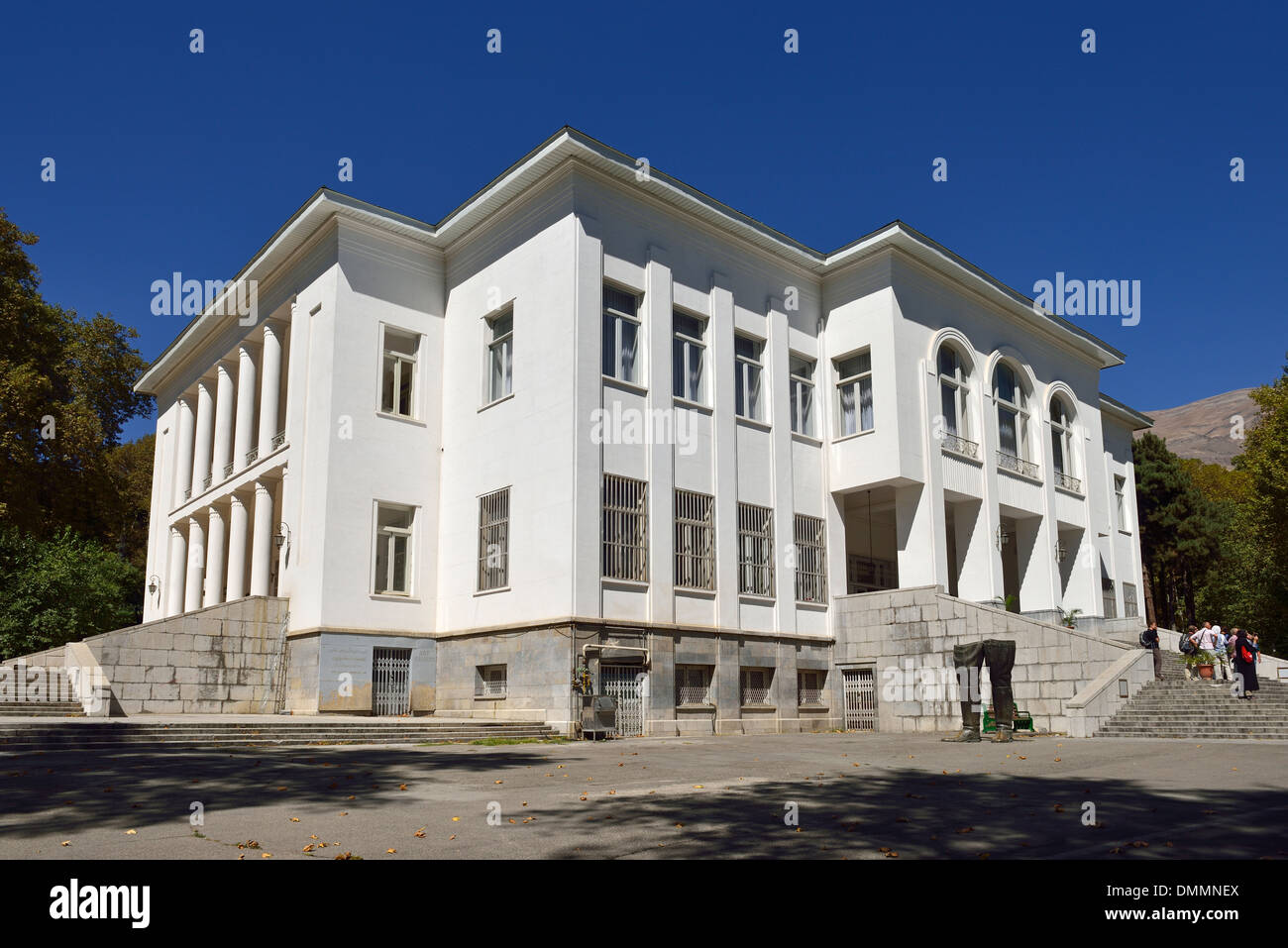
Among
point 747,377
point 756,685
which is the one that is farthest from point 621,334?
point 756,685

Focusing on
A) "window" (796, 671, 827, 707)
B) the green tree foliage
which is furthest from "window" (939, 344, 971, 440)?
the green tree foliage

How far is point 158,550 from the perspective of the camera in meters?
38.6

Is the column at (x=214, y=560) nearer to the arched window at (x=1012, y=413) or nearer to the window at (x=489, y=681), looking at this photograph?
the window at (x=489, y=681)

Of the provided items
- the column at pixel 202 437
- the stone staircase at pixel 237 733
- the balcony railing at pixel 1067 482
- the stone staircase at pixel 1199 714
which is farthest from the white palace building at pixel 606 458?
the balcony railing at pixel 1067 482

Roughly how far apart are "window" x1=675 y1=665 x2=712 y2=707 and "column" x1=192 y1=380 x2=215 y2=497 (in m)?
19.8

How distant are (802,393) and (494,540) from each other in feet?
33.8

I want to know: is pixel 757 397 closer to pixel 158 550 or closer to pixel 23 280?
pixel 23 280

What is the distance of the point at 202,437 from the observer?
3578 cm

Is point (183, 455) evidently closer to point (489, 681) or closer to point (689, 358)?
point (489, 681)

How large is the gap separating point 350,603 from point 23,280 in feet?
48.5

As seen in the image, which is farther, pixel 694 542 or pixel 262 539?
pixel 262 539

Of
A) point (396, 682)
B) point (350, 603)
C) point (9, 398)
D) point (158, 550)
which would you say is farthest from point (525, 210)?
point (158, 550)

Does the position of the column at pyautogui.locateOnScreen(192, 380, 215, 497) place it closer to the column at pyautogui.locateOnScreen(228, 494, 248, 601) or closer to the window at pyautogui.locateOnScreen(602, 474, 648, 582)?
the column at pyautogui.locateOnScreen(228, 494, 248, 601)

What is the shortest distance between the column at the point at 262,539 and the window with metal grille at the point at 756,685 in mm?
13511
